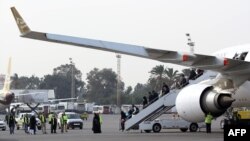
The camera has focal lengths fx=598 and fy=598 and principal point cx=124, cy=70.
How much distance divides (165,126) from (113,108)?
124 metres

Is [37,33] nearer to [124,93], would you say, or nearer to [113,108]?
[113,108]

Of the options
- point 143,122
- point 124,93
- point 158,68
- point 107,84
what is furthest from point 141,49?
point 107,84

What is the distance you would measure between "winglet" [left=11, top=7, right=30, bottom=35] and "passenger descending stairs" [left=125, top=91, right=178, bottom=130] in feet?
38.5

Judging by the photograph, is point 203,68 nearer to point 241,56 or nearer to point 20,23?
point 241,56

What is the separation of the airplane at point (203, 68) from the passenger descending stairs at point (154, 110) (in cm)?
484

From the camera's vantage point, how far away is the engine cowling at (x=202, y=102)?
24.0m

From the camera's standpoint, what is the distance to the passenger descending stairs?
3117cm

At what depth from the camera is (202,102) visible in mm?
24375

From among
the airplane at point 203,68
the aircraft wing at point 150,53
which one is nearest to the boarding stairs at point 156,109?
the airplane at point 203,68

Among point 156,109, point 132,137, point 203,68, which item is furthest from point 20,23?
point 156,109

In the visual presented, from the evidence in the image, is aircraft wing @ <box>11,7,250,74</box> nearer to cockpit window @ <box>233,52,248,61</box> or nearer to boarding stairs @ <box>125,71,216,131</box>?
cockpit window @ <box>233,52,248,61</box>

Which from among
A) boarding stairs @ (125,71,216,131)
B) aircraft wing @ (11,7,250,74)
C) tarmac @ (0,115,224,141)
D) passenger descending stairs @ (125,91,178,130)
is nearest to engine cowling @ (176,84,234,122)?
tarmac @ (0,115,224,141)

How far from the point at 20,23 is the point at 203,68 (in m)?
7.37

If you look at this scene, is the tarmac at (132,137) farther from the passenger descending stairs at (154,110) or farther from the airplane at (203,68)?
the airplane at (203,68)
